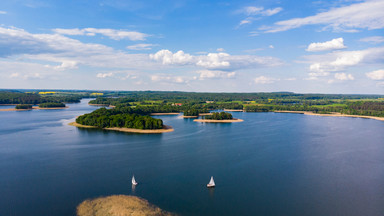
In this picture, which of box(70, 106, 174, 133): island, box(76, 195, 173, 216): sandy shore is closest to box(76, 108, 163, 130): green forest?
box(70, 106, 174, 133): island

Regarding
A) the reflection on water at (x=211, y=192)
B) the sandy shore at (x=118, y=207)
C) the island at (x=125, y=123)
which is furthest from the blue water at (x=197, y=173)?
the island at (x=125, y=123)

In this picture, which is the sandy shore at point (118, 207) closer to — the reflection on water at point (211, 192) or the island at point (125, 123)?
the reflection on water at point (211, 192)

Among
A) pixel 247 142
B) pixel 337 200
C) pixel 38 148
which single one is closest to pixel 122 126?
pixel 38 148

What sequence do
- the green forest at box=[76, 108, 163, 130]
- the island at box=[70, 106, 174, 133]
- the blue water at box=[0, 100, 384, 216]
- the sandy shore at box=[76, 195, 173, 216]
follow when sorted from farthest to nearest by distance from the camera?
the green forest at box=[76, 108, 163, 130], the island at box=[70, 106, 174, 133], the blue water at box=[0, 100, 384, 216], the sandy shore at box=[76, 195, 173, 216]

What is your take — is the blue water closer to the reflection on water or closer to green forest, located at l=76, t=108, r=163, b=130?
the reflection on water

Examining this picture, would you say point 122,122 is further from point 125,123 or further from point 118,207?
point 118,207

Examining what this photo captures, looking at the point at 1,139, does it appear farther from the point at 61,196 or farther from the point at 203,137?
the point at 203,137
